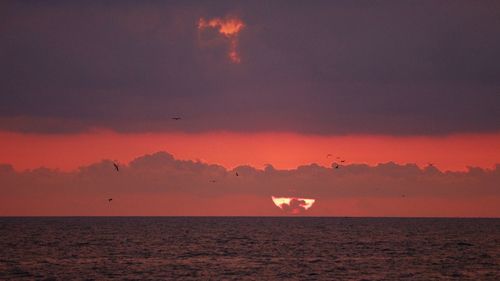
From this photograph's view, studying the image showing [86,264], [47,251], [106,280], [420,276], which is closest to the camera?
[106,280]

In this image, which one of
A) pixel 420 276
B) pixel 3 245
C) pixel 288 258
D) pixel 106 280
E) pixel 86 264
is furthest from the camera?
pixel 3 245

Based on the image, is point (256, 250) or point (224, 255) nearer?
point (224, 255)

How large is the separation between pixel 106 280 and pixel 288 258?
36759 millimetres

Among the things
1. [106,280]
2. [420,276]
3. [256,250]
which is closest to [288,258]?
[256,250]

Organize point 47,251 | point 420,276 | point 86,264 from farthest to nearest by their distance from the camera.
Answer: point 47,251 < point 86,264 < point 420,276

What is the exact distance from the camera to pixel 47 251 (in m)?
123

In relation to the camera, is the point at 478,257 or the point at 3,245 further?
the point at 3,245

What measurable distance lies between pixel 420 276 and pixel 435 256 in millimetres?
30975

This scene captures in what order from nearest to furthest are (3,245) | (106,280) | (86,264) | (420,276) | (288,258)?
(106,280)
(420,276)
(86,264)
(288,258)
(3,245)

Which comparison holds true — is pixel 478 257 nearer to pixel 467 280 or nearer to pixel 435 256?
pixel 435 256

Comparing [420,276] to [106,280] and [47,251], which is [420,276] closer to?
[106,280]

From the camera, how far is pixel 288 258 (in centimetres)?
11025

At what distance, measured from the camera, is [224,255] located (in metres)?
116

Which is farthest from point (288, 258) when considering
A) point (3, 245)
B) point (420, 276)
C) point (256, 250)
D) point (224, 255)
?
point (3, 245)
